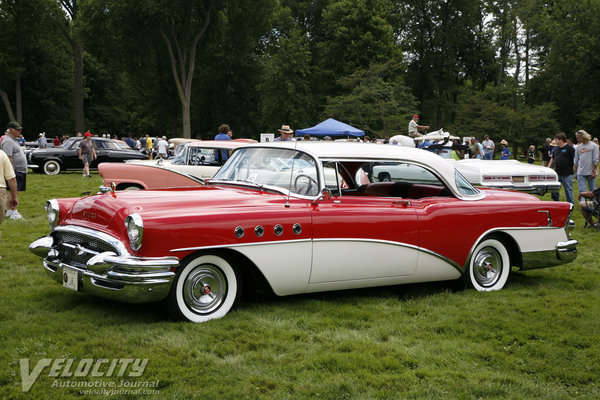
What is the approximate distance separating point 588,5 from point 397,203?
56754 mm

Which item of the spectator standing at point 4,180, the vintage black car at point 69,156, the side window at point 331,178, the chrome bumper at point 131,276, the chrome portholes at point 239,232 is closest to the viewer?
the chrome bumper at point 131,276

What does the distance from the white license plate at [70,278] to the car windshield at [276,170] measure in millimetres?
1897

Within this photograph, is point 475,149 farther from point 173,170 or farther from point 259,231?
point 259,231

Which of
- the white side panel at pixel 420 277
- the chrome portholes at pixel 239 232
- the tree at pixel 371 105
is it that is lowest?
the white side panel at pixel 420 277

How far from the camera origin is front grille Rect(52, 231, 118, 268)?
18.9 feet

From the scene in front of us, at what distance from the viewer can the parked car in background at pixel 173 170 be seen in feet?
42.2

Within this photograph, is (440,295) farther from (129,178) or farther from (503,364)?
→ (129,178)

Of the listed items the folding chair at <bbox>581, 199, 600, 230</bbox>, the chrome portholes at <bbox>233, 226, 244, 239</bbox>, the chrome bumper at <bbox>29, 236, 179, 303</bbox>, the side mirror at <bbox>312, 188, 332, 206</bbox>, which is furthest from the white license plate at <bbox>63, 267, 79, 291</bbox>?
the folding chair at <bbox>581, 199, 600, 230</bbox>

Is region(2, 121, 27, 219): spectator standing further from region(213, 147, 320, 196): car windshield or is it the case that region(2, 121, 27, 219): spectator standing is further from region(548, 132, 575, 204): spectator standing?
region(548, 132, 575, 204): spectator standing

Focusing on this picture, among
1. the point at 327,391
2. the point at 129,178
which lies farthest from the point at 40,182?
the point at 327,391

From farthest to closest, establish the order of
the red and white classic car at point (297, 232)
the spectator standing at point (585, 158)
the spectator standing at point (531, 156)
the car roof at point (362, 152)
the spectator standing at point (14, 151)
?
the spectator standing at point (531, 156)
the spectator standing at point (585, 158)
the spectator standing at point (14, 151)
the car roof at point (362, 152)
the red and white classic car at point (297, 232)

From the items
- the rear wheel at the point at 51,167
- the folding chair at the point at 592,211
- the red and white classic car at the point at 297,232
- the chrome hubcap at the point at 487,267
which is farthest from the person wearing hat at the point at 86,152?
the chrome hubcap at the point at 487,267

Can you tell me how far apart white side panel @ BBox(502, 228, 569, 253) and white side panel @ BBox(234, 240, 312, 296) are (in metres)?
2.49

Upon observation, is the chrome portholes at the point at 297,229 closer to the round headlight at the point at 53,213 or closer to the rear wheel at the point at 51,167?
the round headlight at the point at 53,213
